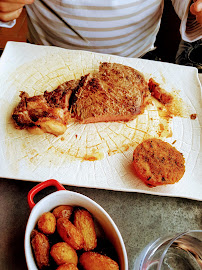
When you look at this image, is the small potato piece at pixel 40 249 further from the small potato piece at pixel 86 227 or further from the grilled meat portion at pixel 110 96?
the grilled meat portion at pixel 110 96

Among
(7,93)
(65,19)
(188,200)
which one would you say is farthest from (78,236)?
(65,19)

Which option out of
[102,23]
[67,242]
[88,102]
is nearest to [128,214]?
[67,242]

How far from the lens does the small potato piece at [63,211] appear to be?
2.43ft

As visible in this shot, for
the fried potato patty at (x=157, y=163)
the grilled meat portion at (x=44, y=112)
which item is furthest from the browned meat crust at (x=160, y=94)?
→ the grilled meat portion at (x=44, y=112)

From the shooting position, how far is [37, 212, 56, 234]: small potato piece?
0.69 metres

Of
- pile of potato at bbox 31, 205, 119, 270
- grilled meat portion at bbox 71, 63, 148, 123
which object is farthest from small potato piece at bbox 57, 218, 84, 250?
grilled meat portion at bbox 71, 63, 148, 123

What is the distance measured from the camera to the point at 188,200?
957 millimetres

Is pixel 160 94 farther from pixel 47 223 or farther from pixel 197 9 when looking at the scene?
pixel 47 223

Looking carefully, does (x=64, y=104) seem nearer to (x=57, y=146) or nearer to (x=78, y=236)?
(x=57, y=146)

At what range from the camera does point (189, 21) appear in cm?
130

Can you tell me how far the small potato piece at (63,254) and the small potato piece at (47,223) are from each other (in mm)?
43

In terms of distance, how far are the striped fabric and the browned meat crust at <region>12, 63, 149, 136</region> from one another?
235mm

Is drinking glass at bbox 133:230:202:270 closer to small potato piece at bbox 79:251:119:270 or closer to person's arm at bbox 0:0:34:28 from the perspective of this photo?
small potato piece at bbox 79:251:119:270

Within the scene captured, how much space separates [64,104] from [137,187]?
441 mm
